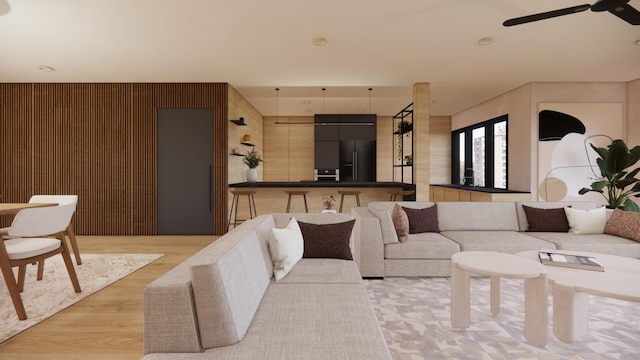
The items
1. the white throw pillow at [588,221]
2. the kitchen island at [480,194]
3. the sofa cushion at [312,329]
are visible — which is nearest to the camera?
the sofa cushion at [312,329]

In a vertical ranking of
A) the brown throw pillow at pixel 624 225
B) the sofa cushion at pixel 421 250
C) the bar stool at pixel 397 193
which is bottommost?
the sofa cushion at pixel 421 250

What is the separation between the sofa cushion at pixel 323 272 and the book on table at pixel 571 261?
4.62 feet

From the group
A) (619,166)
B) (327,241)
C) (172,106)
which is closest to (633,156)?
(619,166)

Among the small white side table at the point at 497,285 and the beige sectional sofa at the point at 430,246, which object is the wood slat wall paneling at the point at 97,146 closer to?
the beige sectional sofa at the point at 430,246

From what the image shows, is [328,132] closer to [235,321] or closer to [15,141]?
[15,141]

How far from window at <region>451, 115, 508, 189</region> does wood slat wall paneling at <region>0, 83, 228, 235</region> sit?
5816 mm

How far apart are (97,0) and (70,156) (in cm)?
383

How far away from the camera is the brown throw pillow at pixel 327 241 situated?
8.37ft

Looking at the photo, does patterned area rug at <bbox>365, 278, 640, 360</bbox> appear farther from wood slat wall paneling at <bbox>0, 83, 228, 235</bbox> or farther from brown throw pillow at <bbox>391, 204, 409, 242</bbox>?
wood slat wall paneling at <bbox>0, 83, 228, 235</bbox>

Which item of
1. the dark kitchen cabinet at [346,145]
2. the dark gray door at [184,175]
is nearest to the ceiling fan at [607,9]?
the dark gray door at [184,175]

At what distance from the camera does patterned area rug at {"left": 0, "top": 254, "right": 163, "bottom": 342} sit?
7.86 ft

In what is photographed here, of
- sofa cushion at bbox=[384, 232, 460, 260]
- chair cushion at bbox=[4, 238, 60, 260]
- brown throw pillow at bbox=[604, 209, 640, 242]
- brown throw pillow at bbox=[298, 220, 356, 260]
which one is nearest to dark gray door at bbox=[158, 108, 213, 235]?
chair cushion at bbox=[4, 238, 60, 260]

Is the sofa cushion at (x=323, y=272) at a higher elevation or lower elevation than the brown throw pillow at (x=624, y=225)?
lower

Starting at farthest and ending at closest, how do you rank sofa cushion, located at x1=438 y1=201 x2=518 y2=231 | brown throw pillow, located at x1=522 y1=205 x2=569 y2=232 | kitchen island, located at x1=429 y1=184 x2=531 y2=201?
kitchen island, located at x1=429 y1=184 x2=531 y2=201 → sofa cushion, located at x1=438 y1=201 x2=518 y2=231 → brown throw pillow, located at x1=522 y1=205 x2=569 y2=232
